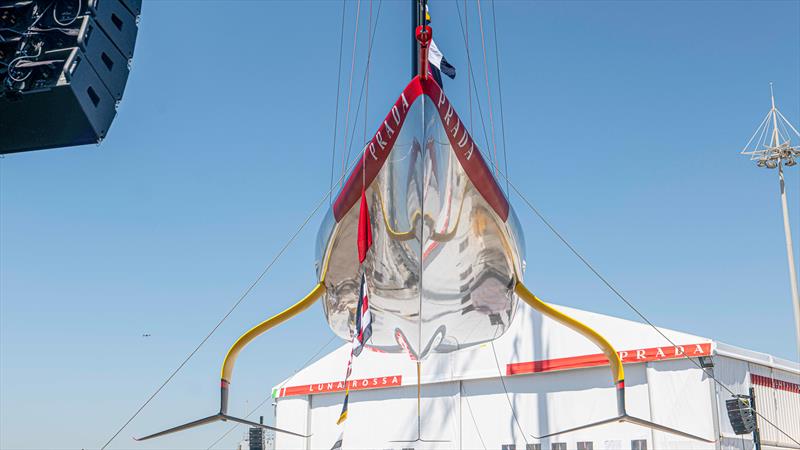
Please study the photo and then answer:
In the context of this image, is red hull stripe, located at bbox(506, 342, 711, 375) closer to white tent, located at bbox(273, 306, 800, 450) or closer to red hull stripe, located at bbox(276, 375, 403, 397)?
white tent, located at bbox(273, 306, 800, 450)

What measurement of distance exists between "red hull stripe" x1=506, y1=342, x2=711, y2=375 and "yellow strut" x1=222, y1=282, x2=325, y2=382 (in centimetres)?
633

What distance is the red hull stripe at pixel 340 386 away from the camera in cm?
1694

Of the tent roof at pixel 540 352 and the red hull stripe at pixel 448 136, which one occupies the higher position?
the red hull stripe at pixel 448 136

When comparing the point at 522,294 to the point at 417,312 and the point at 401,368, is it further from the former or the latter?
the point at 401,368

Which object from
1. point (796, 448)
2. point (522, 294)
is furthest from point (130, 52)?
point (796, 448)

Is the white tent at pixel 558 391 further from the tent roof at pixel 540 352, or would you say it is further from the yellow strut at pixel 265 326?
the yellow strut at pixel 265 326

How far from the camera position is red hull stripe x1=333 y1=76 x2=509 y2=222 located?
25.3ft

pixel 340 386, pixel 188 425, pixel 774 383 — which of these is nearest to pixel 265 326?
pixel 188 425

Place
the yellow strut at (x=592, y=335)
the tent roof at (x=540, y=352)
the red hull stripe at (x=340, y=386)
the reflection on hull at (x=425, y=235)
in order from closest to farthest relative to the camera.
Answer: the reflection on hull at (x=425, y=235) → the yellow strut at (x=592, y=335) → the tent roof at (x=540, y=352) → the red hull stripe at (x=340, y=386)

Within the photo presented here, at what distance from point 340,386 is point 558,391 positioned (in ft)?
18.2

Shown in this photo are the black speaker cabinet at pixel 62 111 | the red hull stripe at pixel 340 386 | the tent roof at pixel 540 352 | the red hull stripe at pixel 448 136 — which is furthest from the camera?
the red hull stripe at pixel 340 386

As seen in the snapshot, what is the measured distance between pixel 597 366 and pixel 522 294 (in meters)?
5.51

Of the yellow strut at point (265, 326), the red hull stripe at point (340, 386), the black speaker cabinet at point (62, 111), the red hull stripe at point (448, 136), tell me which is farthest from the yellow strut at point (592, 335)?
the red hull stripe at point (340, 386)

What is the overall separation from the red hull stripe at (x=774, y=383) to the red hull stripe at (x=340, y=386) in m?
7.09
